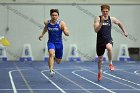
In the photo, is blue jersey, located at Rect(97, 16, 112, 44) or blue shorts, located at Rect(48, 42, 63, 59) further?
blue shorts, located at Rect(48, 42, 63, 59)

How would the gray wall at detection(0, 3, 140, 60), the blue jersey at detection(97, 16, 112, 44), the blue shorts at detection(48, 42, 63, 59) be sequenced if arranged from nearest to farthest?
the blue jersey at detection(97, 16, 112, 44) < the blue shorts at detection(48, 42, 63, 59) < the gray wall at detection(0, 3, 140, 60)

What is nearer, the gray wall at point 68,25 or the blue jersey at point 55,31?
the blue jersey at point 55,31

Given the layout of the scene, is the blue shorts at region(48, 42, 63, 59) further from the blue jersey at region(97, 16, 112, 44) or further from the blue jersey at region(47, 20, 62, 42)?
the blue jersey at region(97, 16, 112, 44)

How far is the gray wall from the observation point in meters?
18.3

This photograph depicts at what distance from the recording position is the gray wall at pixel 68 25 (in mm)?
18344

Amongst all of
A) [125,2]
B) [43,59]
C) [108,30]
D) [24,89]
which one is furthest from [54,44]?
[125,2]

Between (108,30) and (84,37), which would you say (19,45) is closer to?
(84,37)

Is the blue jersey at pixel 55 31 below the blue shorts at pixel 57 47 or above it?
above

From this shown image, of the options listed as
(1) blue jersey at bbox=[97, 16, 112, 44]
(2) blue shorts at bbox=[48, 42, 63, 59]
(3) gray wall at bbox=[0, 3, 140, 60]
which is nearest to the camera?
(1) blue jersey at bbox=[97, 16, 112, 44]

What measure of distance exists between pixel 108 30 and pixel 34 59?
32.0 ft

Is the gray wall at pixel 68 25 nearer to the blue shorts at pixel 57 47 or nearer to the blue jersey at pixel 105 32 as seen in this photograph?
the blue shorts at pixel 57 47

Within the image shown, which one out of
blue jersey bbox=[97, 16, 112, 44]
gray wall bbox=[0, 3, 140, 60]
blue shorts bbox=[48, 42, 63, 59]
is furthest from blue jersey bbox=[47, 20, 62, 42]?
gray wall bbox=[0, 3, 140, 60]

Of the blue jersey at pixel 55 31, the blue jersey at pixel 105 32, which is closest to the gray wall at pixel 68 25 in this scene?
the blue jersey at pixel 55 31

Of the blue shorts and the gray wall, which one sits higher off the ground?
the gray wall
